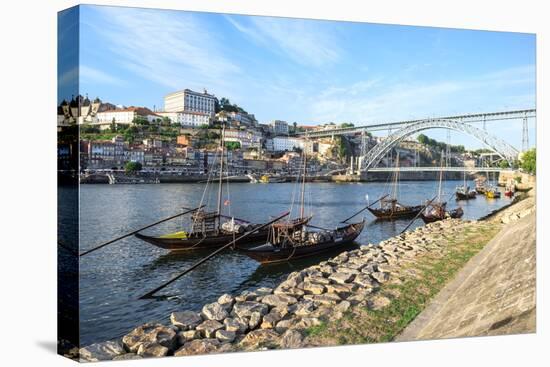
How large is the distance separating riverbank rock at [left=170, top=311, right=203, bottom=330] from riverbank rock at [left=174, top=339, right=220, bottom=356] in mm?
414

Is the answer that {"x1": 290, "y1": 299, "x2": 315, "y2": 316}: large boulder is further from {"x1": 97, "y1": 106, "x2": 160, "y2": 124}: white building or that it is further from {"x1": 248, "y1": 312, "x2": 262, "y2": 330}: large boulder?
{"x1": 97, "y1": 106, "x2": 160, "y2": 124}: white building

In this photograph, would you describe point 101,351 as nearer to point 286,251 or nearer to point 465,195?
point 286,251

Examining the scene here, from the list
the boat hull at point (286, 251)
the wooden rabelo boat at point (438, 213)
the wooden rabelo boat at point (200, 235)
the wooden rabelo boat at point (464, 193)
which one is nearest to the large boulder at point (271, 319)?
the boat hull at point (286, 251)

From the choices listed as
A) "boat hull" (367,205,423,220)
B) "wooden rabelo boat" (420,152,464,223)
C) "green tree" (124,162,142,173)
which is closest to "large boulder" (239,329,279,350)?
"boat hull" (367,205,423,220)

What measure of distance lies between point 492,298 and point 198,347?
3422 millimetres

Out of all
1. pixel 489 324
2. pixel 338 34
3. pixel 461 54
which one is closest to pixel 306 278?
pixel 489 324

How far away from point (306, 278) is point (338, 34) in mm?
3187

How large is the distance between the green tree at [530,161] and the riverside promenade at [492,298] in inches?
21.0

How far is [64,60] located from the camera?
4.61 m

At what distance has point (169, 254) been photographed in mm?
8953

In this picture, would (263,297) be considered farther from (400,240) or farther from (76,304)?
(400,240)

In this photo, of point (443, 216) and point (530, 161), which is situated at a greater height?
point (530, 161)

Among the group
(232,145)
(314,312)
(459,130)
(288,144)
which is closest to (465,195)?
(459,130)

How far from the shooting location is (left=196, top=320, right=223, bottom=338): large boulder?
4.84 m
